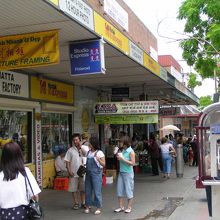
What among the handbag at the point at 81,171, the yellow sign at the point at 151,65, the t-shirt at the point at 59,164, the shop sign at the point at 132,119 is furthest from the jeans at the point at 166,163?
the handbag at the point at 81,171

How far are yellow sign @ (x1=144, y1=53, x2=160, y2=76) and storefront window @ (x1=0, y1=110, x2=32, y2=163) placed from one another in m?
3.54

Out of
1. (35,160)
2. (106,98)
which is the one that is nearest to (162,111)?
(106,98)

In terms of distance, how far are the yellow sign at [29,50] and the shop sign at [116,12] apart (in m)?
10.6

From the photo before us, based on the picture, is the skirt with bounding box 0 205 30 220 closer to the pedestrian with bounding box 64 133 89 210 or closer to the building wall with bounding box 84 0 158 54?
the pedestrian with bounding box 64 133 89 210

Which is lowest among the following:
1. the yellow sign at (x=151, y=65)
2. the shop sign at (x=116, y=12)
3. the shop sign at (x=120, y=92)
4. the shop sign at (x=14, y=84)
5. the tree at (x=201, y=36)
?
the shop sign at (x=14, y=84)

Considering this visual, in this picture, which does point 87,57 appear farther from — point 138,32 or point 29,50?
point 138,32

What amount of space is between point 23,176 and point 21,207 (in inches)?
12.6

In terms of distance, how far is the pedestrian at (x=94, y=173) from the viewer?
9.60 m

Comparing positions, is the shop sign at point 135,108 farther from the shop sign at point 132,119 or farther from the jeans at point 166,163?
the jeans at point 166,163

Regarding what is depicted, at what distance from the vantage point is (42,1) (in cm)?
683

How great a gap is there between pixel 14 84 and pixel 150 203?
14.3ft

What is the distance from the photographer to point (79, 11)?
814 cm

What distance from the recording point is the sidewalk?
9609 millimetres

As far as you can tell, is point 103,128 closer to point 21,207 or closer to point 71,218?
point 71,218
